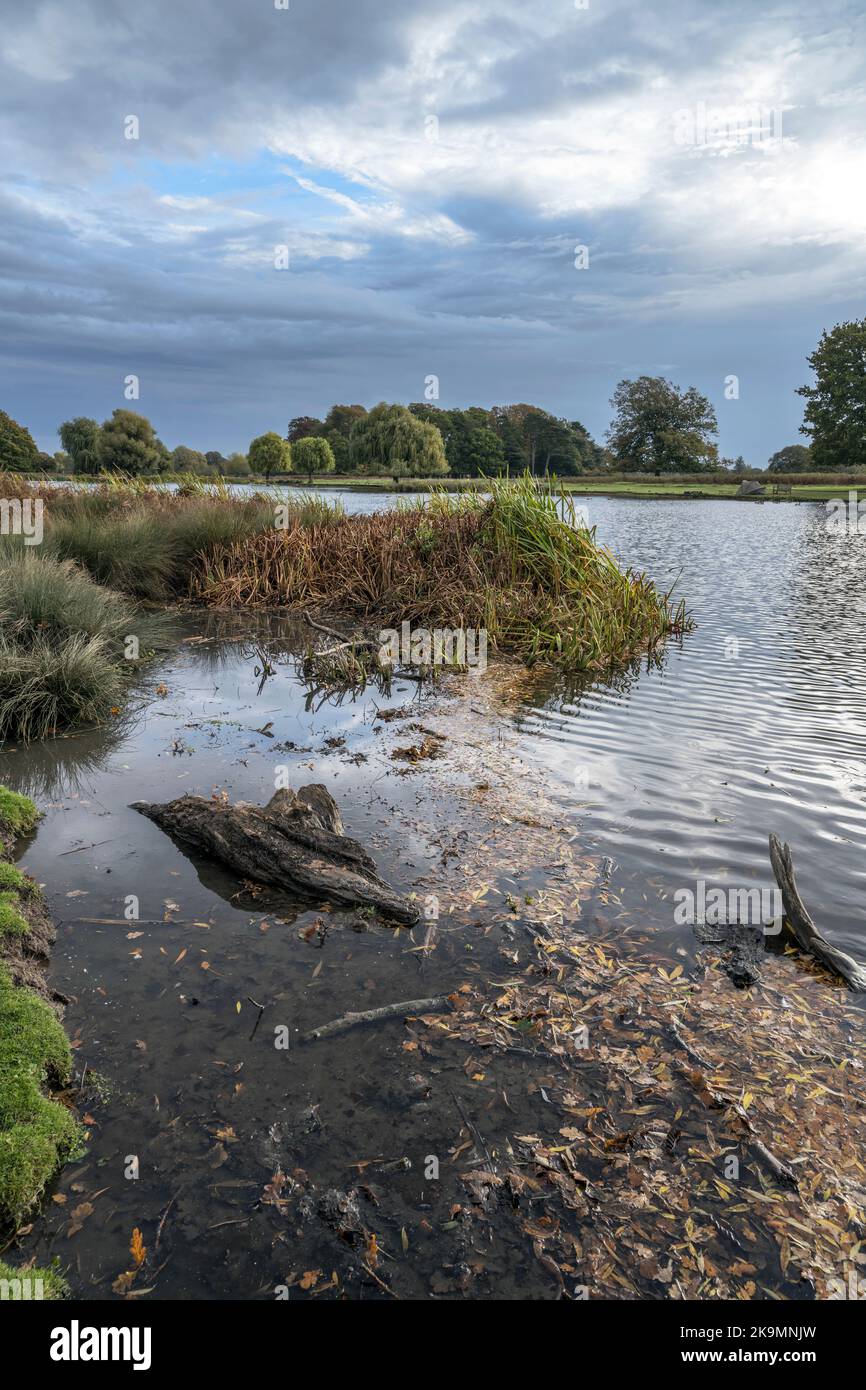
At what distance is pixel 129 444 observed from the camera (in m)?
62.1

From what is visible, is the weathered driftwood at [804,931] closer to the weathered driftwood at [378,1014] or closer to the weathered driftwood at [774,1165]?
the weathered driftwood at [774,1165]

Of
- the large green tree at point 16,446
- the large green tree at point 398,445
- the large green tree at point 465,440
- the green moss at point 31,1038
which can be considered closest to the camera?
the green moss at point 31,1038

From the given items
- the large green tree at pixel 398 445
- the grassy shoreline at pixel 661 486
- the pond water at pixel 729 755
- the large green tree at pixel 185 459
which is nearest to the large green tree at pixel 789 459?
the grassy shoreline at pixel 661 486

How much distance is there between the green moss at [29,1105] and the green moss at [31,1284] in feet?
0.98

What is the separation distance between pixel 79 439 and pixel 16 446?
22101mm

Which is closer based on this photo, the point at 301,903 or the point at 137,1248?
the point at 137,1248

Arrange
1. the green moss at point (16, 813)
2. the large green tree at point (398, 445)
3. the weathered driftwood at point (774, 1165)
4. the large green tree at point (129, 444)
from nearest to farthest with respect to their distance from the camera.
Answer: the weathered driftwood at point (774, 1165)
the green moss at point (16, 813)
the large green tree at point (129, 444)
the large green tree at point (398, 445)

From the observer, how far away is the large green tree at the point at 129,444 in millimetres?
61844

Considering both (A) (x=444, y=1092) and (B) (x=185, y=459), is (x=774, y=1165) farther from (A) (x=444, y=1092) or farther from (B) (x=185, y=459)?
(B) (x=185, y=459)

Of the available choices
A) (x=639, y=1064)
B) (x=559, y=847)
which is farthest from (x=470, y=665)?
(x=639, y=1064)

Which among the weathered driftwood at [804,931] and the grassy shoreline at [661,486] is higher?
the grassy shoreline at [661,486]
